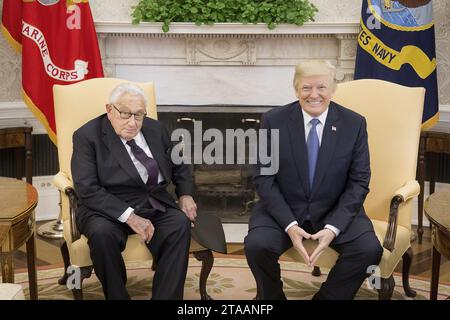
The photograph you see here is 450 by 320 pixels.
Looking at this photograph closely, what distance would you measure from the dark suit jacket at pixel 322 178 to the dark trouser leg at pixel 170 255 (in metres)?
0.35

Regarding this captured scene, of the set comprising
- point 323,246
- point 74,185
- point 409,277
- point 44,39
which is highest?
point 44,39

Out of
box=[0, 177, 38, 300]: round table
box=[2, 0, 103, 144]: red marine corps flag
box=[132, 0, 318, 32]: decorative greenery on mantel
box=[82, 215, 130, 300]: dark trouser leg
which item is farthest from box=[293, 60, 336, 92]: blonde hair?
box=[2, 0, 103, 144]: red marine corps flag

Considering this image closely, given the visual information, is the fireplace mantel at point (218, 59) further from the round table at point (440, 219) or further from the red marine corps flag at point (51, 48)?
the round table at point (440, 219)

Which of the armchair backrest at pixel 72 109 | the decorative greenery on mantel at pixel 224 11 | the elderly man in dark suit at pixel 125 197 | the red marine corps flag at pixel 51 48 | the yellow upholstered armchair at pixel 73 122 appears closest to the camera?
the elderly man in dark suit at pixel 125 197

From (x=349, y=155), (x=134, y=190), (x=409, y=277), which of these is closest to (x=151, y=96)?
(x=134, y=190)

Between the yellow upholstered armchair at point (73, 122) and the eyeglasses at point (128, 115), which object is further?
the yellow upholstered armchair at point (73, 122)

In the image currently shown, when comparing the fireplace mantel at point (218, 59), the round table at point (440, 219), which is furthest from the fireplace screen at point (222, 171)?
the round table at point (440, 219)

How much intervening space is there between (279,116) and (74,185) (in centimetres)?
108

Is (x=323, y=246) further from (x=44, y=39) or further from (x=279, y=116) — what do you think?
(x=44, y=39)

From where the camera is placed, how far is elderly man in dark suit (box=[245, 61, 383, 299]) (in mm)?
3146

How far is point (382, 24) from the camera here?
16.0 feet

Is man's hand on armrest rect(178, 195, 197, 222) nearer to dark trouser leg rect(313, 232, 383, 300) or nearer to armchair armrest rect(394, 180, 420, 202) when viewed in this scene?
dark trouser leg rect(313, 232, 383, 300)

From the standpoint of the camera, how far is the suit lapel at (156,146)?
3471 millimetres

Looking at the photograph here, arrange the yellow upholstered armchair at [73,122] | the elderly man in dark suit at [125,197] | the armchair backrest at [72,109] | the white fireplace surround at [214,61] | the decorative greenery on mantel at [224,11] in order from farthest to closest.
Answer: the white fireplace surround at [214,61] → the decorative greenery on mantel at [224,11] → the armchair backrest at [72,109] → the yellow upholstered armchair at [73,122] → the elderly man in dark suit at [125,197]
